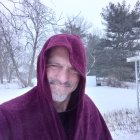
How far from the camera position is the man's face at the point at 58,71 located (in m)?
1.71

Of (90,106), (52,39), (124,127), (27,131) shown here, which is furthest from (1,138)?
(124,127)

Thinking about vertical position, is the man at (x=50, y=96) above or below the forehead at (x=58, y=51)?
below

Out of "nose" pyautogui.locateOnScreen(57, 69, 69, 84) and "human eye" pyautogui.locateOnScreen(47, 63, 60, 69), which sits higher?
"human eye" pyautogui.locateOnScreen(47, 63, 60, 69)

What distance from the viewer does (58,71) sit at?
1712 millimetres

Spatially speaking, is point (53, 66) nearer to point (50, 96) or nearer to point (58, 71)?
point (58, 71)

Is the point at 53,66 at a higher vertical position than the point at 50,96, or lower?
higher

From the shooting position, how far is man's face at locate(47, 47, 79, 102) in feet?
5.60

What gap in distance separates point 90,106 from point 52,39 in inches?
22.4

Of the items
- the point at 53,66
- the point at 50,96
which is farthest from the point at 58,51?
the point at 50,96

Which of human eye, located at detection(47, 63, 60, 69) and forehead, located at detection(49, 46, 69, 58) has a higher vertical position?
forehead, located at detection(49, 46, 69, 58)

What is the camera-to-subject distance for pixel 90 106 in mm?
2100

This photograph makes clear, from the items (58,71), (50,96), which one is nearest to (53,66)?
(58,71)

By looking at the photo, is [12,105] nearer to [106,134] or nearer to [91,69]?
[106,134]

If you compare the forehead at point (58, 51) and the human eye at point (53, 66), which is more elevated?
the forehead at point (58, 51)
